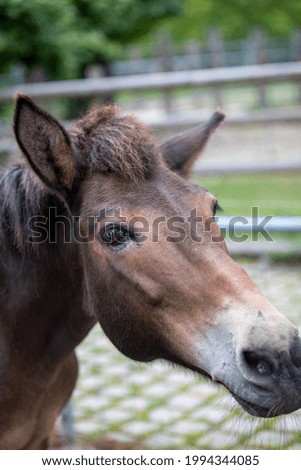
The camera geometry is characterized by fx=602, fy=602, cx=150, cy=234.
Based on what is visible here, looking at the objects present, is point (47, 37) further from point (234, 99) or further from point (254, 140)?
point (234, 99)

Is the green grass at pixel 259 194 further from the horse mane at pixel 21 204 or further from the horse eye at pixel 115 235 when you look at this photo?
the horse eye at pixel 115 235

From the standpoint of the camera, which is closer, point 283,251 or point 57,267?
point 57,267

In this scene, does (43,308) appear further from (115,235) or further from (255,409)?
(255,409)

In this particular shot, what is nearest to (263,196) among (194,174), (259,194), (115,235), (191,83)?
(259,194)

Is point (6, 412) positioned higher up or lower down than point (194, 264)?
lower down

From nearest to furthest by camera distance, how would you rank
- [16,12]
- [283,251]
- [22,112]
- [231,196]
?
[22,112] < [283,251] < [16,12] < [231,196]

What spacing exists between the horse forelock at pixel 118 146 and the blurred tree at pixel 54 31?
6.67 m

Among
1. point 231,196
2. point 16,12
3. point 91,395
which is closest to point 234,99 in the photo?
point 231,196

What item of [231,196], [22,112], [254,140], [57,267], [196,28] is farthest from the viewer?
[196,28]

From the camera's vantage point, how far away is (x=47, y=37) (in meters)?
9.45

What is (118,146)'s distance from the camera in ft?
7.46

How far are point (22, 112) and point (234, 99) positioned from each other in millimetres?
23443

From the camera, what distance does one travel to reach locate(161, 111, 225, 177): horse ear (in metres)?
2.68

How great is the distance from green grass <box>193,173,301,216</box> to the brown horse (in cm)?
554
